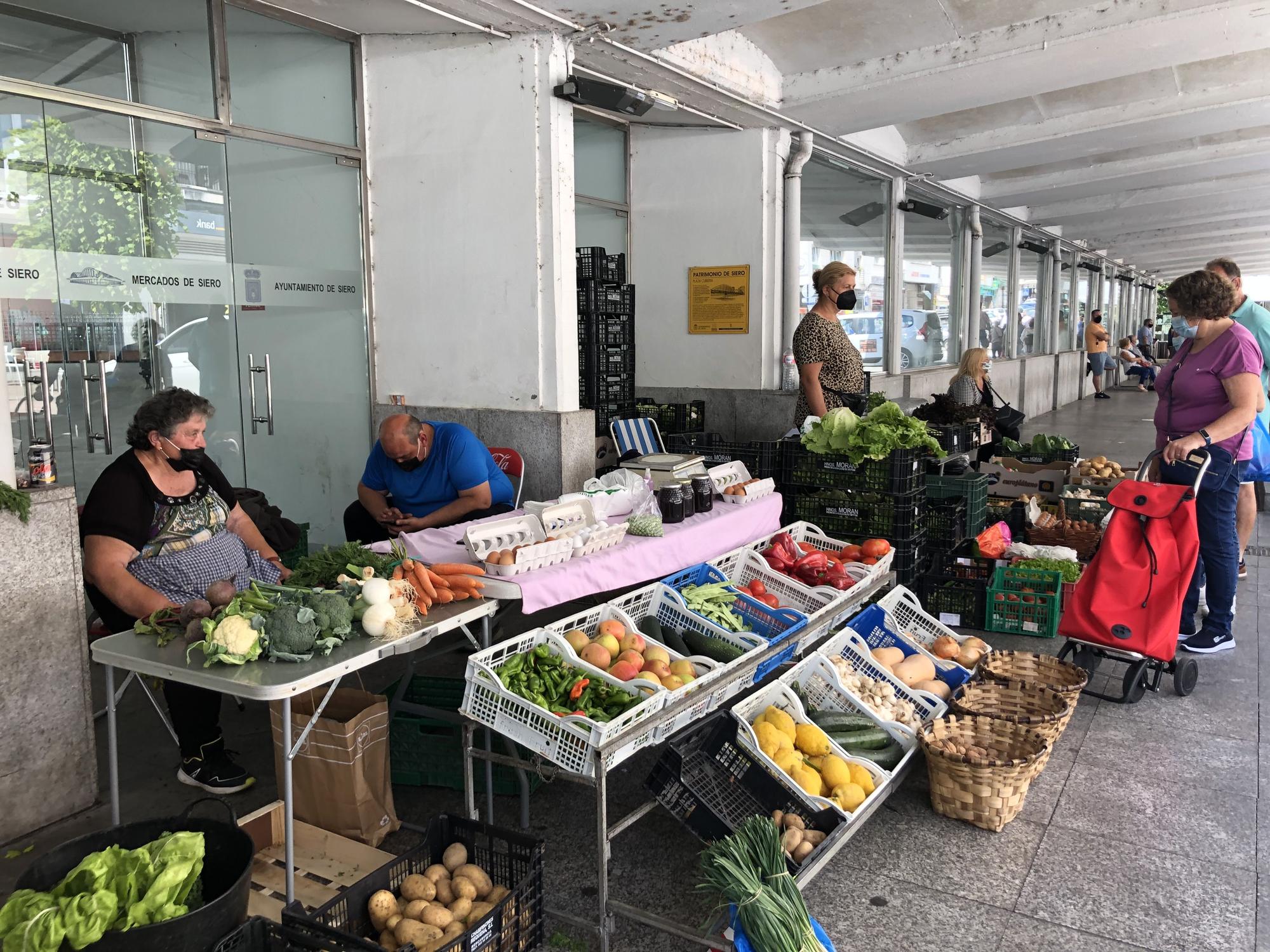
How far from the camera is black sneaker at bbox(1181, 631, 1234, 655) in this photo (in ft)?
17.2

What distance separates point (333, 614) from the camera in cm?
296

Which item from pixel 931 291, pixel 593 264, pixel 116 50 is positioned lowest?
pixel 593 264

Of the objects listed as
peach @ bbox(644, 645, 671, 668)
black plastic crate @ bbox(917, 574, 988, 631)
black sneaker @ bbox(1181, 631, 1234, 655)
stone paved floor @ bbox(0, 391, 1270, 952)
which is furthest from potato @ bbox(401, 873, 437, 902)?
black sneaker @ bbox(1181, 631, 1234, 655)

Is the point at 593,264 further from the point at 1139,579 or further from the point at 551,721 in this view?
the point at 551,721

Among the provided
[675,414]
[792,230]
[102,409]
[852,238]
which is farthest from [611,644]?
[852,238]

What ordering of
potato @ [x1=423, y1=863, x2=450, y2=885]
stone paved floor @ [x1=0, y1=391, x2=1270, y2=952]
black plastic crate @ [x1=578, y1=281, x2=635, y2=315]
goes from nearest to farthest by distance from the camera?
potato @ [x1=423, y1=863, x2=450, y2=885] < stone paved floor @ [x1=0, y1=391, x2=1270, y2=952] < black plastic crate @ [x1=578, y1=281, x2=635, y2=315]

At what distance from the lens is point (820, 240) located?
30.8 ft

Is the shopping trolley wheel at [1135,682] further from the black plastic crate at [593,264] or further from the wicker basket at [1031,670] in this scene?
the black plastic crate at [593,264]

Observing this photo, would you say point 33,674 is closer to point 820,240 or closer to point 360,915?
point 360,915

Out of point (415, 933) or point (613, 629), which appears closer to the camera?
point (415, 933)

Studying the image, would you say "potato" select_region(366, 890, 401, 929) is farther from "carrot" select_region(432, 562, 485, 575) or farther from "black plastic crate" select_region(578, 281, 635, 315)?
"black plastic crate" select_region(578, 281, 635, 315)

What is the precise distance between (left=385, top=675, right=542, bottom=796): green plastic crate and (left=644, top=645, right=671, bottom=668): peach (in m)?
0.76

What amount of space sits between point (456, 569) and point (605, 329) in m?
3.87

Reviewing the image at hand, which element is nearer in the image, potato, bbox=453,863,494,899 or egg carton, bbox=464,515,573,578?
potato, bbox=453,863,494,899
